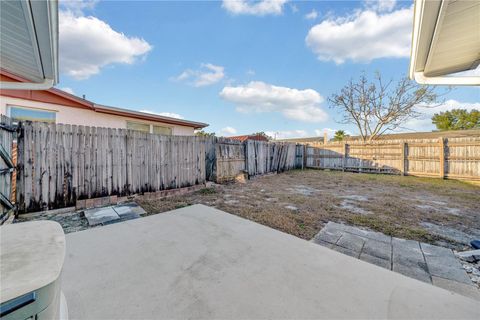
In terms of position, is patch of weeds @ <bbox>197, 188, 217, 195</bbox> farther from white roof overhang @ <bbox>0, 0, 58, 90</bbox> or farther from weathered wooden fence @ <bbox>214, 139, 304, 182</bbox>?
white roof overhang @ <bbox>0, 0, 58, 90</bbox>

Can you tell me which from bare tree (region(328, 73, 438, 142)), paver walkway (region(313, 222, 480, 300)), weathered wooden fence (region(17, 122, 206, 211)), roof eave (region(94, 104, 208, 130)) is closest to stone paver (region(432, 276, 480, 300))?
paver walkway (region(313, 222, 480, 300))

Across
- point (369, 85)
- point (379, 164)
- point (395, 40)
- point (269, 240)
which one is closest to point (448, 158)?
point (379, 164)

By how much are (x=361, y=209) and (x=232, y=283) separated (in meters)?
3.40

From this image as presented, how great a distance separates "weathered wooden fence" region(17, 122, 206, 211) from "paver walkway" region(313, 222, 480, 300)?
3.63 m

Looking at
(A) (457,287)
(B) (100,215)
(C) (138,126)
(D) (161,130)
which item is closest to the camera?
(A) (457,287)

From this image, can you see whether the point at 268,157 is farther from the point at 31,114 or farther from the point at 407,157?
the point at 31,114

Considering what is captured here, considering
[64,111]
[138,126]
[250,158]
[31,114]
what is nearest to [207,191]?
[250,158]

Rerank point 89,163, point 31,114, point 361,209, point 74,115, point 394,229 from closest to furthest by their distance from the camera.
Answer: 1. point 394,229
2. point 89,163
3. point 361,209
4. point 31,114
5. point 74,115

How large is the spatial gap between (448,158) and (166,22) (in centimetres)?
1128

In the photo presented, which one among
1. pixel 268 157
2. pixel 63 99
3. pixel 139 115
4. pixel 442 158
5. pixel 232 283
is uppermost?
pixel 63 99

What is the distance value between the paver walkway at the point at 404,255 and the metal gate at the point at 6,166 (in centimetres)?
412

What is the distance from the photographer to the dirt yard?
2713 millimetres

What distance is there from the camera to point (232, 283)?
139 cm

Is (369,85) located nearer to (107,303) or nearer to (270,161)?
(270,161)
